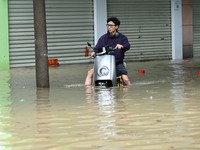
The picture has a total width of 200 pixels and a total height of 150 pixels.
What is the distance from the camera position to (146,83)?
535 inches

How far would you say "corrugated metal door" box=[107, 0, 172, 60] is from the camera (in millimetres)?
23609

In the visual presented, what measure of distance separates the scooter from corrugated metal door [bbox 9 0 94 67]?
358 inches

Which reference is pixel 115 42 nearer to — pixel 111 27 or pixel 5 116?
pixel 111 27

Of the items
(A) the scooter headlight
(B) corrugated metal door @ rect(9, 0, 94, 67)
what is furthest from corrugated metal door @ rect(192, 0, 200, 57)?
(A) the scooter headlight

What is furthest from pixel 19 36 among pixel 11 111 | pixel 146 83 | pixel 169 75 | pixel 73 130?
pixel 73 130

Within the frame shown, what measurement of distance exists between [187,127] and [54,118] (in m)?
1.88

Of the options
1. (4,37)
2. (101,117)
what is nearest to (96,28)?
(4,37)

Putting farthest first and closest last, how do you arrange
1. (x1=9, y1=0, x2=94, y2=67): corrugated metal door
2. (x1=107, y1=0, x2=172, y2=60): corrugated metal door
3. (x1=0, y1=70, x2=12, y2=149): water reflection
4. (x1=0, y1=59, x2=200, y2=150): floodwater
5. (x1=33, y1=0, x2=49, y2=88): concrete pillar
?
(x1=107, y1=0, x2=172, y2=60): corrugated metal door, (x1=9, y1=0, x2=94, y2=67): corrugated metal door, (x1=33, y1=0, x2=49, y2=88): concrete pillar, (x1=0, y1=70, x2=12, y2=149): water reflection, (x1=0, y1=59, x2=200, y2=150): floodwater

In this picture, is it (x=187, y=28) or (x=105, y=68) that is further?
(x=187, y=28)

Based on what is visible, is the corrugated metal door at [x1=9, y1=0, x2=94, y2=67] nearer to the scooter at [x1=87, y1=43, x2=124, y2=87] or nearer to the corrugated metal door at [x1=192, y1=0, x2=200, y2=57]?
the corrugated metal door at [x1=192, y1=0, x2=200, y2=57]

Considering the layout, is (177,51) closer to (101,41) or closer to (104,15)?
(104,15)

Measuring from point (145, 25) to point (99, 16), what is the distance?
2515mm

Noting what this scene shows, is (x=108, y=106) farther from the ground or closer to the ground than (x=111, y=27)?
closer to the ground

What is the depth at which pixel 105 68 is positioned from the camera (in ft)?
38.8
